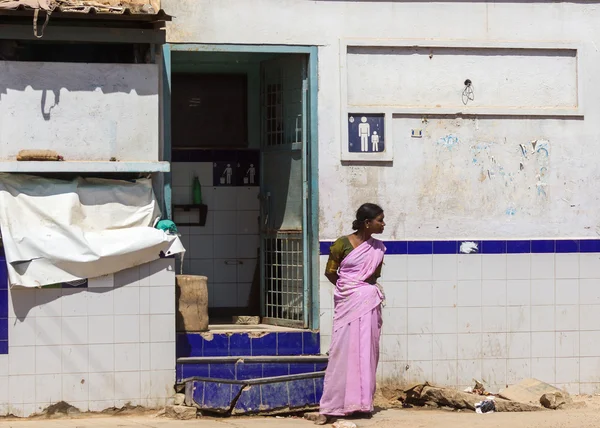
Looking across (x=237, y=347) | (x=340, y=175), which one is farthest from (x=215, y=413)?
(x=340, y=175)

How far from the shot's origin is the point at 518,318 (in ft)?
34.7

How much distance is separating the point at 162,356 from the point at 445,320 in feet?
8.86

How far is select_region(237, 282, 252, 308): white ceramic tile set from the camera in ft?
39.2

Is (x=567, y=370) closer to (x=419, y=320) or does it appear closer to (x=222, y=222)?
(x=419, y=320)

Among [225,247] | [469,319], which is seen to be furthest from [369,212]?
[225,247]

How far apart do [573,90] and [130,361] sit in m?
4.93

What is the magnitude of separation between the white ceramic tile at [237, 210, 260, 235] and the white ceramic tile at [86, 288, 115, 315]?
104 inches

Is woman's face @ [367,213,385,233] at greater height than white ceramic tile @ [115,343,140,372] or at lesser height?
greater

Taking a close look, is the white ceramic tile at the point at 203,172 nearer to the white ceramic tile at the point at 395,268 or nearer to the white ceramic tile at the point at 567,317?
the white ceramic tile at the point at 395,268

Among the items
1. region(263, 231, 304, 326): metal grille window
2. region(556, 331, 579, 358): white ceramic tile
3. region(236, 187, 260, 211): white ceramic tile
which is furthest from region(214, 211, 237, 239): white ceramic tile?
region(556, 331, 579, 358): white ceramic tile

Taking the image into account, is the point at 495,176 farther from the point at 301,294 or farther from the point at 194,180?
the point at 194,180

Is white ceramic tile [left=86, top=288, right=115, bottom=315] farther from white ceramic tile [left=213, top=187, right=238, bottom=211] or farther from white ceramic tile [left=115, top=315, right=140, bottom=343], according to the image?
white ceramic tile [left=213, top=187, right=238, bottom=211]

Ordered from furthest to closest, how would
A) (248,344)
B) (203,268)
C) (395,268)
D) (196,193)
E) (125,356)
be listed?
(203,268) → (196,193) → (395,268) → (248,344) → (125,356)

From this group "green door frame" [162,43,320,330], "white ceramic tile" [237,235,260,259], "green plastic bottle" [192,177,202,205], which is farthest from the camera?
"white ceramic tile" [237,235,260,259]
